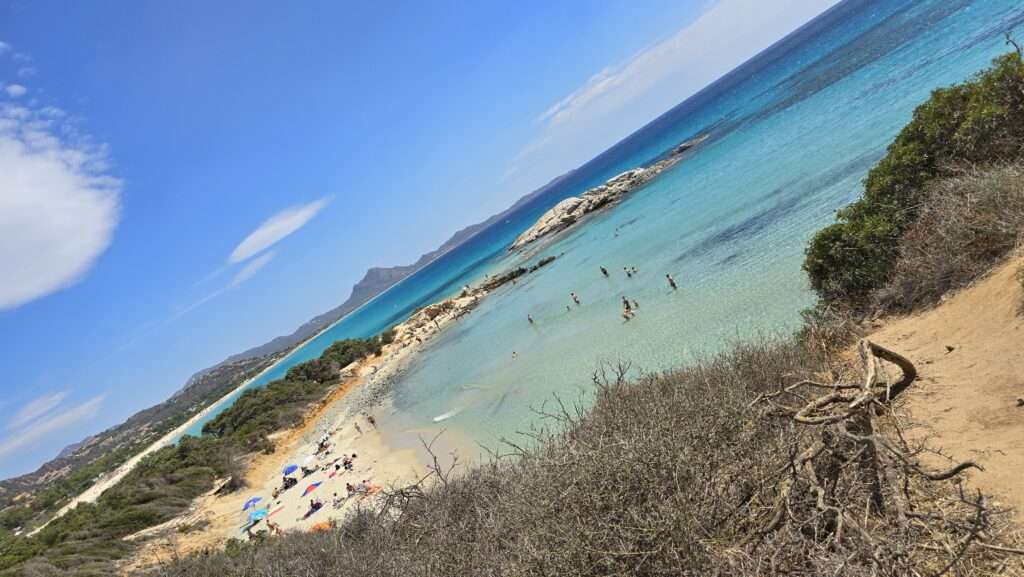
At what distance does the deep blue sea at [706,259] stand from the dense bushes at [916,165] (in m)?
2.04

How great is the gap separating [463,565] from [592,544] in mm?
1550

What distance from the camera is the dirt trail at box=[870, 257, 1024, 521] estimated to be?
14.9ft

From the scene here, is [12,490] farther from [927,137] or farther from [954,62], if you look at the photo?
[954,62]

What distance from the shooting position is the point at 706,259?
2084cm

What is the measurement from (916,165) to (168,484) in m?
29.7

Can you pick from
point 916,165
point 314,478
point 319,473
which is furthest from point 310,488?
point 916,165

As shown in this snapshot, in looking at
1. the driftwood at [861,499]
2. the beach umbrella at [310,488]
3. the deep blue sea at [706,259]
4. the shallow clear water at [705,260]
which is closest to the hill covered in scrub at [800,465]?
the driftwood at [861,499]

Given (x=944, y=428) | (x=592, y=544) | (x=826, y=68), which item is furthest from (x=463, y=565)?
(x=826, y=68)

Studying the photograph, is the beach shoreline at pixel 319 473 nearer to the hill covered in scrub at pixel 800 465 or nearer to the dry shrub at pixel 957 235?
the hill covered in scrub at pixel 800 465

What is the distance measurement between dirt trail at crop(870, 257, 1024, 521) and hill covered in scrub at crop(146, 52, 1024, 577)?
33 cm

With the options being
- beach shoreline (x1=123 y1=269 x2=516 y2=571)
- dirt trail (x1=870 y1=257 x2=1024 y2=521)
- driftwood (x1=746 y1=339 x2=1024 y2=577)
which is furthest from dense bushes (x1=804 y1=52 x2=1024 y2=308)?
beach shoreline (x1=123 y1=269 x2=516 y2=571)

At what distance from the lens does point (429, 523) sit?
6.45 metres

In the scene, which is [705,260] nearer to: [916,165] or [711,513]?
[916,165]

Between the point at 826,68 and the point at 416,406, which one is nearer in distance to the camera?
the point at 416,406
